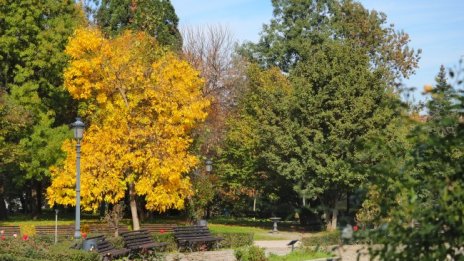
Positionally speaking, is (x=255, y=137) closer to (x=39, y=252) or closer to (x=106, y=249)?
(x=106, y=249)

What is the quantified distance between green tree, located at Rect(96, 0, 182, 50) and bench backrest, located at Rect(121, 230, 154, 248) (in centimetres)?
2594

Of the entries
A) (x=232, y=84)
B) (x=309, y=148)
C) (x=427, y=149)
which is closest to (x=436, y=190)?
(x=427, y=149)

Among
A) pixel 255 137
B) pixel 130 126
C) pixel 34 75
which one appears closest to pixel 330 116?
pixel 255 137

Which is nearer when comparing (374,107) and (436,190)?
(436,190)

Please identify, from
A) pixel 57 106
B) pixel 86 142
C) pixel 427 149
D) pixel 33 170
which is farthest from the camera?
pixel 57 106

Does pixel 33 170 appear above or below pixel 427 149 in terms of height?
above

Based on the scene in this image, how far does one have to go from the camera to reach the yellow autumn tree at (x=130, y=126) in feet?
96.0

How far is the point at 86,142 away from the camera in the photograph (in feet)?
97.8

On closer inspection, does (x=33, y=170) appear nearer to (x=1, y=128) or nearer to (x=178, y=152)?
(x=1, y=128)

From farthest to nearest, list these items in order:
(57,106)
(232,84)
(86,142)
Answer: (232,84) < (57,106) < (86,142)

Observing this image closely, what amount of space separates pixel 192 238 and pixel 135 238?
3.38 metres

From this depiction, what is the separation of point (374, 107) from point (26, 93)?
18.6m

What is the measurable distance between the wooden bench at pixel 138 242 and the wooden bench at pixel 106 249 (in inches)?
18.3

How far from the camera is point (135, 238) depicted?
837 inches
